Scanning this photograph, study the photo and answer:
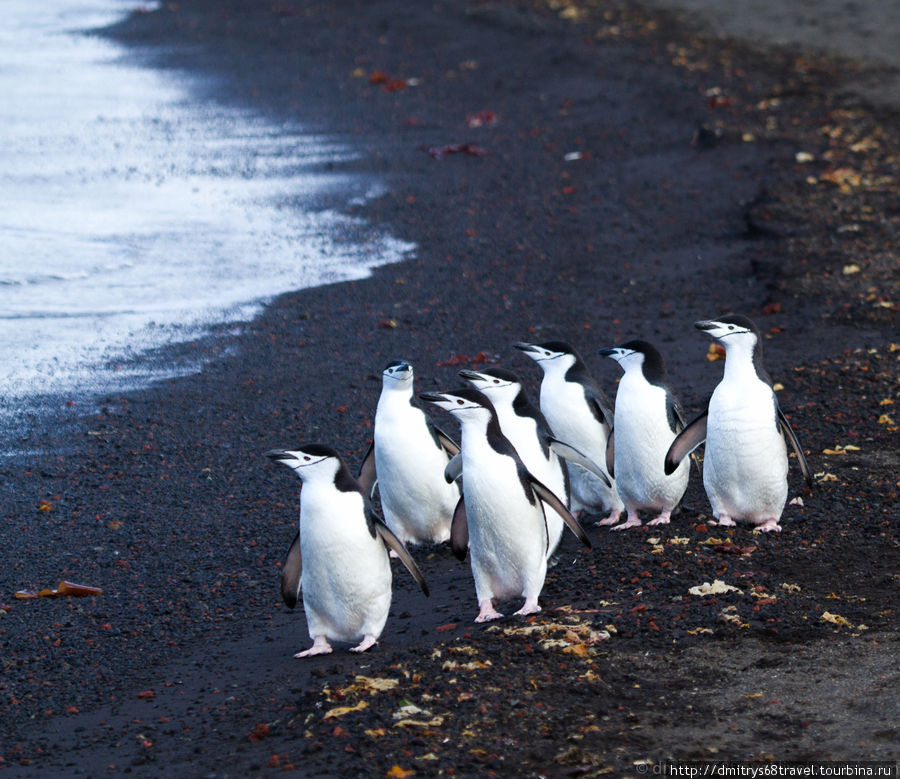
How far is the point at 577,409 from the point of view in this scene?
6539mm

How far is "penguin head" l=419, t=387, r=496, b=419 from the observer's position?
515 cm

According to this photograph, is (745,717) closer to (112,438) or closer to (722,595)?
(722,595)

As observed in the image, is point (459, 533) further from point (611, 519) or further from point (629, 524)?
point (611, 519)

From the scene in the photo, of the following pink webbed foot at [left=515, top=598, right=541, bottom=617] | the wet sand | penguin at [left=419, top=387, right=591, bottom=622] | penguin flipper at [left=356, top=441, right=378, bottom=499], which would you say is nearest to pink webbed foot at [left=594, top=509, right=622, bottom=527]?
penguin flipper at [left=356, top=441, right=378, bottom=499]

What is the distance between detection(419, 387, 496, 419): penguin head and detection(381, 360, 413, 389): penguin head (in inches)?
42.1

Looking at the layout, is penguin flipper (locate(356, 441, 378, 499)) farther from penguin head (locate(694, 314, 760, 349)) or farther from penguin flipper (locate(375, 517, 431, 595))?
penguin head (locate(694, 314, 760, 349))

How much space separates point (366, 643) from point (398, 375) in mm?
1668

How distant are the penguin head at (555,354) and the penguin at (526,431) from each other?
73 centimetres

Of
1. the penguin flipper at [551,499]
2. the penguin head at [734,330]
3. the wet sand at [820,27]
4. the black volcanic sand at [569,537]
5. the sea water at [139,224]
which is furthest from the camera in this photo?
the wet sand at [820,27]

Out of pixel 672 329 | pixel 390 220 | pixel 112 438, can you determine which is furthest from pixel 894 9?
pixel 112 438

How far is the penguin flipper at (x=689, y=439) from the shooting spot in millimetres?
6012

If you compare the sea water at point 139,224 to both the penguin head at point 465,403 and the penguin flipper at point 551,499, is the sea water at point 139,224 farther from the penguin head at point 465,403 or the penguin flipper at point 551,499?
the penguin flipper at point 551,499

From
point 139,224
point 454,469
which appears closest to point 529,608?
point 454,469

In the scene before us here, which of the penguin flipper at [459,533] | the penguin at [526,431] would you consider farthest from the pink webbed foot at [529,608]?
the penguin at [526,431]
